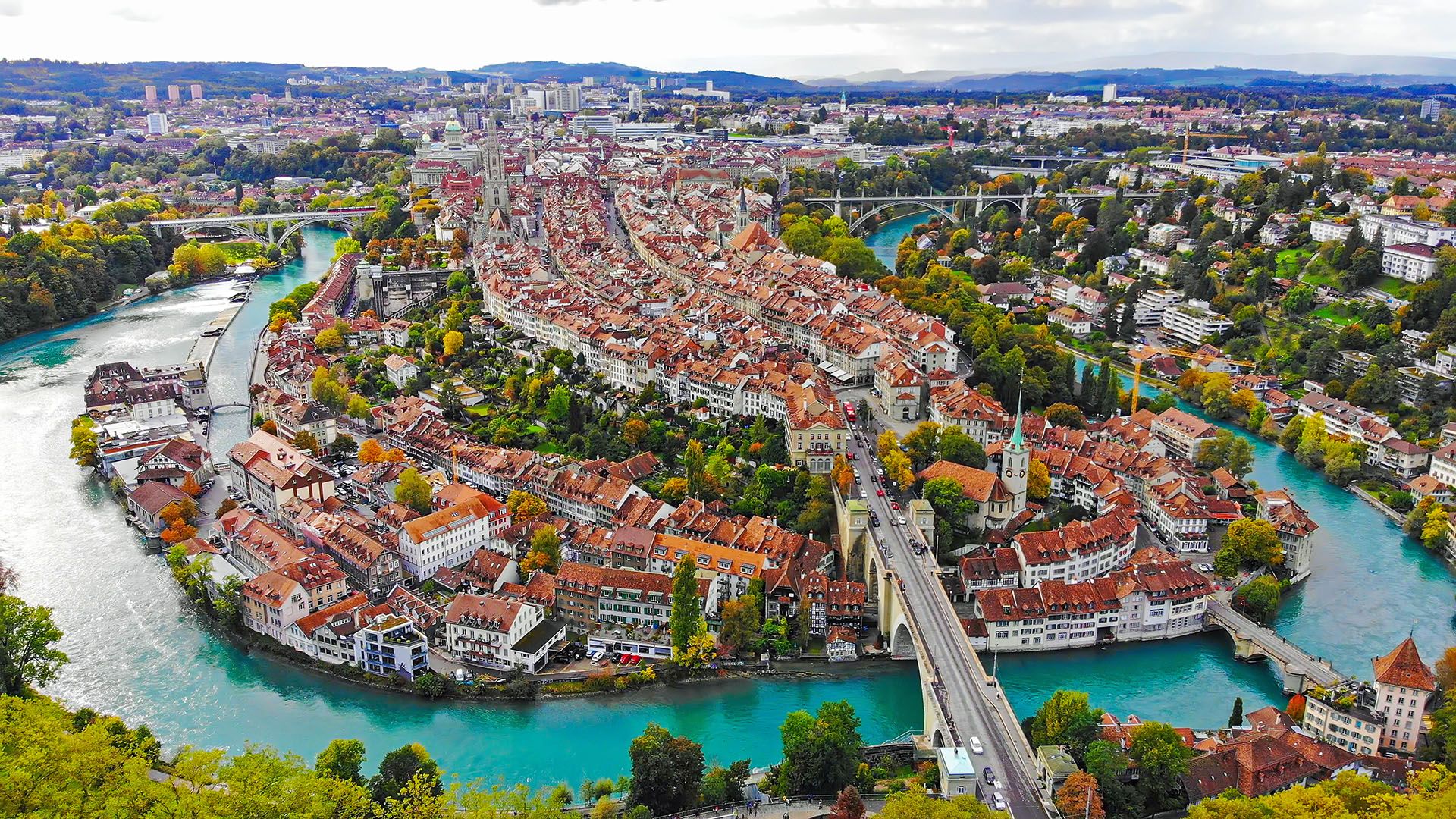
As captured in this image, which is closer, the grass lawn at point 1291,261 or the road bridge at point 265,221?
the grass lawn at point 1291,261

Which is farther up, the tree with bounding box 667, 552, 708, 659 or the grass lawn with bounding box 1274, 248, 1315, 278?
the grass lawn with bounding box 1274, 248, 1315, 278

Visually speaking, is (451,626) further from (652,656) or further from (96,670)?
(96,670)

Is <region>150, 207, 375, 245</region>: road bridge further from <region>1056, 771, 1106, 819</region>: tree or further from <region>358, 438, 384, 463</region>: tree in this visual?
<region>1056, 771, 1106, 819</region>: tree

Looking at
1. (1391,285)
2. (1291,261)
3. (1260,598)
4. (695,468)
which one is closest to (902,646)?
(1260,598)

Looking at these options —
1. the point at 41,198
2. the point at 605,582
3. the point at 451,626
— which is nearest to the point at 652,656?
the point at 605,582

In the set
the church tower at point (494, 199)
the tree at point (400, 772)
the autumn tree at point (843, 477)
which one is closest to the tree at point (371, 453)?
the autumn tree at point (843, 477)

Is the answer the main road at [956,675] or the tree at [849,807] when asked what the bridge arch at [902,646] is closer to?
the main road at [956,675]

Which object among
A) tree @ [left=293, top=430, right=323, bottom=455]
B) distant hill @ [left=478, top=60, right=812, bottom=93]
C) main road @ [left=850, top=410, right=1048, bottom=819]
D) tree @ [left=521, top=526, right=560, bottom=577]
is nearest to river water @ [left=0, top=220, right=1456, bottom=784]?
main road @ [left=850, top=410, right=1048, bottom=819]
